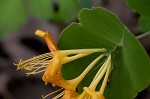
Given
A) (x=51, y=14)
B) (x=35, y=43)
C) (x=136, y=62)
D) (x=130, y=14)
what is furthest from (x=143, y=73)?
(x=35, y=43)

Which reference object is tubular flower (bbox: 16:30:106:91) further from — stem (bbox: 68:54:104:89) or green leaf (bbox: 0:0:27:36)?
green leaf (bbox: 0:0:27:36)

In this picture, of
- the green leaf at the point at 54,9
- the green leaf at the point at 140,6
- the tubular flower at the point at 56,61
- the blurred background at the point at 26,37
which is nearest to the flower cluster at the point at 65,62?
the tubular flower at the point at 56,61

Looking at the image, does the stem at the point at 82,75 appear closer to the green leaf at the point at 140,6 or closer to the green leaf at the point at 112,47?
the green leaf at the point at 112,47

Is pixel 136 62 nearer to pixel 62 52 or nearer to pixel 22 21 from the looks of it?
pixel 62 52

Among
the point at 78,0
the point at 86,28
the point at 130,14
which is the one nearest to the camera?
the point at 86,28

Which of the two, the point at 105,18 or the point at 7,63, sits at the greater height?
the point at 105,18

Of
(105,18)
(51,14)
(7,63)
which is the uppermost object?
(105,18)

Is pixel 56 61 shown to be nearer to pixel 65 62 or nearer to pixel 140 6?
A: pixel 65 62
